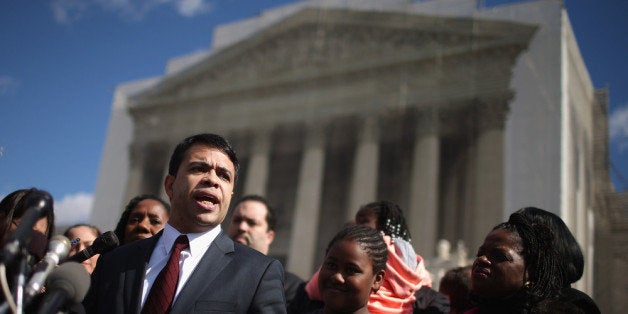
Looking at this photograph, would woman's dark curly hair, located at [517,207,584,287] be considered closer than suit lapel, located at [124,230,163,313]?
No

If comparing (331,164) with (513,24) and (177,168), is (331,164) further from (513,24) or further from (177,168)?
(177,168)

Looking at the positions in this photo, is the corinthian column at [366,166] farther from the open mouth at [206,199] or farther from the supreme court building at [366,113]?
the open mouth at [206,199]

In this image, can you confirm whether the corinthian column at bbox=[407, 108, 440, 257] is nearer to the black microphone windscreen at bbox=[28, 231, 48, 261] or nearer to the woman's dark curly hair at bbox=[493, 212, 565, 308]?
the woman's dark curly hair at bbox=[493, 212, 565, 308]

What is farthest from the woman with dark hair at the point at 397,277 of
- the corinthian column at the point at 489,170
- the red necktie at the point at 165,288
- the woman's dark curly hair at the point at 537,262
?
the corinthian column at the point at 489,170

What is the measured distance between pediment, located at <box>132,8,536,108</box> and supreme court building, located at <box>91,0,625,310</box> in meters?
0.05

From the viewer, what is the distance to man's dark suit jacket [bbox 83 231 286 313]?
2.39 metres

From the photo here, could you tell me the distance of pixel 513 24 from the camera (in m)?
15.8

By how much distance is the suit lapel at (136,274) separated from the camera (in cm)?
240

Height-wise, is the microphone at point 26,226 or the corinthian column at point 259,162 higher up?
the corinthian column at point 259,162

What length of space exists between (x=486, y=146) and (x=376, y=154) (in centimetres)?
444

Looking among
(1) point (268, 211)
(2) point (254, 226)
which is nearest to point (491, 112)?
(1) point (268, 211)

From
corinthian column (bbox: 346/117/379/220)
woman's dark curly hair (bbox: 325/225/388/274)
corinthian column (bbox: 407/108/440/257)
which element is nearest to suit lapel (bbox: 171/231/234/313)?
woman's dark curly hair (bbox: 325/225/388/274)

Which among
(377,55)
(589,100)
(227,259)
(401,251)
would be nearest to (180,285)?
(227,259)

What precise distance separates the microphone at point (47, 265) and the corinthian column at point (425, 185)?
608 inches
